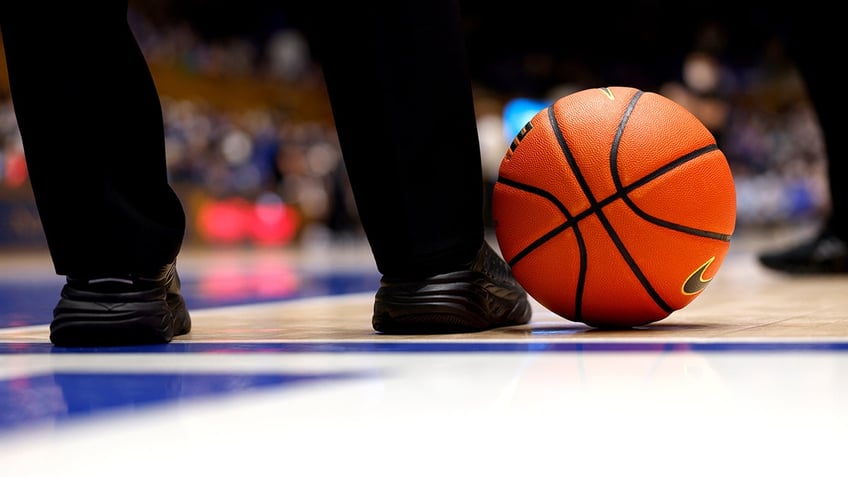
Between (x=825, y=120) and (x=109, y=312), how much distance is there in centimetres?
287

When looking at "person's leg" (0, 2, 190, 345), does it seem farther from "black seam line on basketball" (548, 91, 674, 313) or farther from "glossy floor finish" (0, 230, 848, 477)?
"black seam line on basketball" (548, 91, 674, 313)

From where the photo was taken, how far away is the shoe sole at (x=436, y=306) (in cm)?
177

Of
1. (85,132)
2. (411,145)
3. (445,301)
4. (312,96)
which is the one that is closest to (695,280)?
(445,301)

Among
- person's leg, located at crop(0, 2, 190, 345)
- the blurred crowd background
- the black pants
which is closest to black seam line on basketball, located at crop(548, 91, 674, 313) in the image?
the black pants

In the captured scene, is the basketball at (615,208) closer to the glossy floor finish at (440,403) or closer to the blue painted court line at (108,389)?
the glossy floor finish at (440,403)

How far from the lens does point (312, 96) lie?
16.1 metres

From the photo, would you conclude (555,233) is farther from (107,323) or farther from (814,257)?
(814,257)

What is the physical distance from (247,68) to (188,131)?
2461 mm

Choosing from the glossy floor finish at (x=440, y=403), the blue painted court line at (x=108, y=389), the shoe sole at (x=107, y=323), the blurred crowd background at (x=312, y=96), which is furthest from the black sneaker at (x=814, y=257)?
the blurred crowd background at (x=312, y=96)

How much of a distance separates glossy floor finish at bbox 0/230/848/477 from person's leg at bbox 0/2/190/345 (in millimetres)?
95

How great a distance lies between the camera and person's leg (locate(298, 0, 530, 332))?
1726 mm

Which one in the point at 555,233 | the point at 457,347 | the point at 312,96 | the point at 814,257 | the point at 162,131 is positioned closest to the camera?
the point at 457,347

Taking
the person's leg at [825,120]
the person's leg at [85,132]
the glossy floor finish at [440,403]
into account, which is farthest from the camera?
the person's leg at [825,120]

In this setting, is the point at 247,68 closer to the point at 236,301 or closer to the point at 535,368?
the point at 236,301
